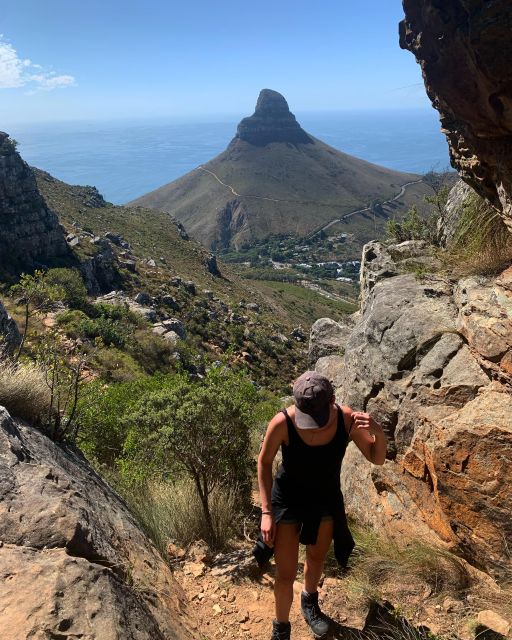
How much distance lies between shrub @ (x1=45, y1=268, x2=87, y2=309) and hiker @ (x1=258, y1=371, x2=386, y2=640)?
2069 centimetres

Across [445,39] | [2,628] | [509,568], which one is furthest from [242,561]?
[445,39]

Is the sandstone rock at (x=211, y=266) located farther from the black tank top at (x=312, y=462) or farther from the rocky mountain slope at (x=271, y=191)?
the rocky mountain slope at (x=271, y=191)

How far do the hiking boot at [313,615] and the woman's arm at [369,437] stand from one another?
4.37 feet

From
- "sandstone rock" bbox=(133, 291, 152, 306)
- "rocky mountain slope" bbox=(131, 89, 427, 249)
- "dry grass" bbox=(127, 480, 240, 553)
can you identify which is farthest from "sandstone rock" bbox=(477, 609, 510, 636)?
"rocky mountain slope" bbox=(131, 89, 427, 249)

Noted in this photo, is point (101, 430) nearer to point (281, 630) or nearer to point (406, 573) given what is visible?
point (281, 630)

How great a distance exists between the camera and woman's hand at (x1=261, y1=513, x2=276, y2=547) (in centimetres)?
326

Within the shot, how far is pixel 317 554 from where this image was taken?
3467 mm

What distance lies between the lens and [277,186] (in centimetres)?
13625

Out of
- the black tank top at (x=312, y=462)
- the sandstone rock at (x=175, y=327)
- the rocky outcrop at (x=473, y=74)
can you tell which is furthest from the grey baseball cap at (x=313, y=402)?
the sandstone rock at (x=175, y=327)

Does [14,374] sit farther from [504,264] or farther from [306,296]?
[306,296]

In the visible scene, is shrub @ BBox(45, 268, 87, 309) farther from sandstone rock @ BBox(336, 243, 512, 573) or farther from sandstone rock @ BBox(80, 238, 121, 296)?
sandstone rock @ BBox(336, 243, 512, 573)

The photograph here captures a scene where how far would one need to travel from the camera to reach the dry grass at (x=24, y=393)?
13.9 feet

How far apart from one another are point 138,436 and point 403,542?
309 cm

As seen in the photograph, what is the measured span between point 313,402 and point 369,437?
1.91 feet
